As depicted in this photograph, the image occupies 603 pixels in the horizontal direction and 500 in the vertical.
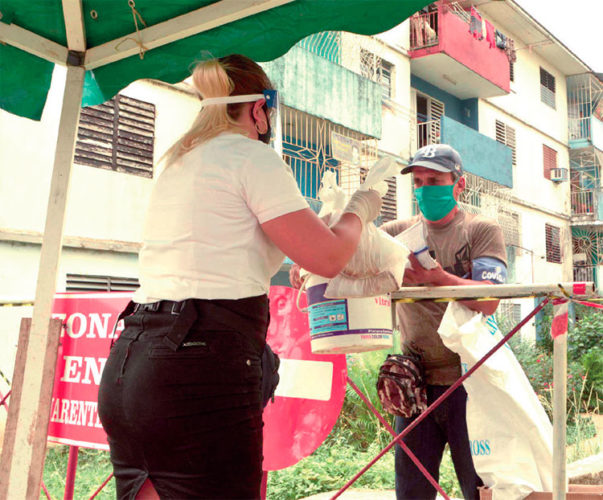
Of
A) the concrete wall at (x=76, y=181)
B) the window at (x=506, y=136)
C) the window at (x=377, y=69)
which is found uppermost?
the window at (x=506, y=136)

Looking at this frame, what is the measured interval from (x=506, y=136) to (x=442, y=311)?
21506mm

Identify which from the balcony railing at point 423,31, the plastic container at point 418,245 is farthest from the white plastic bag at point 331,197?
the balcony railing at point 423,31

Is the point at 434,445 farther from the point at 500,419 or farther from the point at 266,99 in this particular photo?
the point at 266,99

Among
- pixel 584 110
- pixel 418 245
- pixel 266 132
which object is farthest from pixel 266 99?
pixel 584 110

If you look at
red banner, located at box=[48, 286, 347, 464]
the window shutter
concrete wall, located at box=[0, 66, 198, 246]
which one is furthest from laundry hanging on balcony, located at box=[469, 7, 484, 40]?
red banner, located at box=[48, 286, 347, 464]

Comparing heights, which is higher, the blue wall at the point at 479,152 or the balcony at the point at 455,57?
the balcony at the point at 455,57

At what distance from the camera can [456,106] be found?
2175 centimetres

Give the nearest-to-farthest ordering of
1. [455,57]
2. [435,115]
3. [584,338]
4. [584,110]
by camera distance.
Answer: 1. [584,338]
2. [455,57]
3. [435,115]
4. [584,110]

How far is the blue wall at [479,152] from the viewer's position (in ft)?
59.3

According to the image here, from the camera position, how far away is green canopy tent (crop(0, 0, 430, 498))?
7.87 ft

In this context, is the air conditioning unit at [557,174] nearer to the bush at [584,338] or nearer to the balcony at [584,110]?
the balcony at [584,110]

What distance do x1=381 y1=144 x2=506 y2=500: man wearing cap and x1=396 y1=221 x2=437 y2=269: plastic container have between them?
0.51 feet

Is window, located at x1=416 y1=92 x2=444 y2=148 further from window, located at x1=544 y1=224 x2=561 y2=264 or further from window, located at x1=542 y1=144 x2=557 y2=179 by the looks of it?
window, located at x1=544 y1=224 x2=561 y2=264

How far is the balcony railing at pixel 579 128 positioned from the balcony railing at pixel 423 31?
10975 millimetres
